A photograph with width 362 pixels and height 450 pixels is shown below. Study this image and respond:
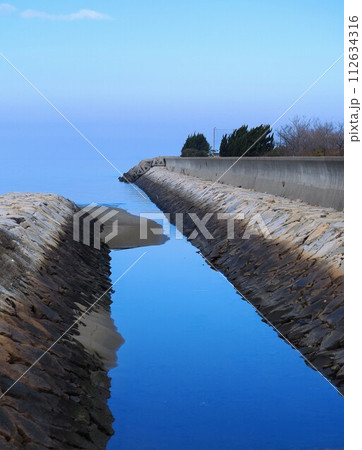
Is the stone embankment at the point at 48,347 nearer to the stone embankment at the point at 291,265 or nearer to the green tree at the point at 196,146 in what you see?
the stone embankment at the point at 291,265

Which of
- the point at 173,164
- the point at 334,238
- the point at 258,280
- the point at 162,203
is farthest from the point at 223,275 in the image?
the point at 173,164

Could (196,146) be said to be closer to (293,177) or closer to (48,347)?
(293,177)

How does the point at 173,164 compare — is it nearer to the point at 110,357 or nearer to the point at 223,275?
the point at 223,275

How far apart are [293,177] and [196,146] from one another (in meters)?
43.1

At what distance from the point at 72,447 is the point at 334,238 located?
576 centimetres

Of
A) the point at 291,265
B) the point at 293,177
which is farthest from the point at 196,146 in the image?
the point at 291,265

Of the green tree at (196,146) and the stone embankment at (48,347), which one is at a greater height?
the green tree at (196,146)

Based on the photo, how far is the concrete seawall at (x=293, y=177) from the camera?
1423 centimetres

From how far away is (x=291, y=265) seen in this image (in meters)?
11.2

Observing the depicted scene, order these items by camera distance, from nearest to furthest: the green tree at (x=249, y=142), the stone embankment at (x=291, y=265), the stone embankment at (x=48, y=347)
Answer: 1. the stone embankment at (x=48, y=347)
2. the stone embankment at (x=291, y=265)
3. the green tree at (x=249, y=142)

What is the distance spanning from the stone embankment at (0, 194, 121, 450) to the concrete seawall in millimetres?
4593

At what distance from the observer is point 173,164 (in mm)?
47906

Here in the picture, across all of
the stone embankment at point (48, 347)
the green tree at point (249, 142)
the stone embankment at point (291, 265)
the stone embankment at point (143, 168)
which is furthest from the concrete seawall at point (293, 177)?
the stone embankment at point (143, 168)

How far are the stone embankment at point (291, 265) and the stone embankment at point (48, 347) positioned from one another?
207 cm
